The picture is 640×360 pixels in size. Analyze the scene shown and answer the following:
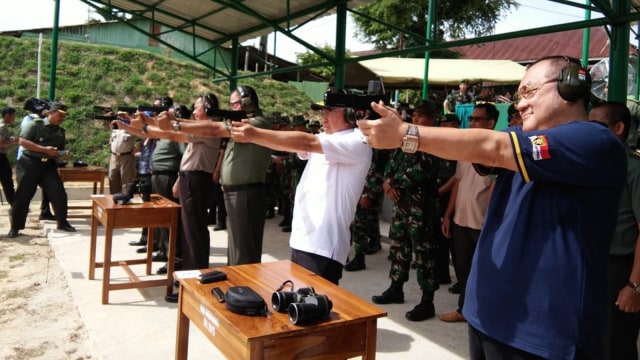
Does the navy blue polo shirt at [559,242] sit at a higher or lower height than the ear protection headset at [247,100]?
lower

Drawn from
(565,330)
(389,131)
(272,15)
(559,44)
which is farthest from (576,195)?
(559,44)

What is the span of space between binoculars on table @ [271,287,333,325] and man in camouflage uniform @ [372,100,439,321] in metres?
2.42

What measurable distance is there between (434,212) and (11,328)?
368cm

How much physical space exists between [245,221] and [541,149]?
2959 millimetres

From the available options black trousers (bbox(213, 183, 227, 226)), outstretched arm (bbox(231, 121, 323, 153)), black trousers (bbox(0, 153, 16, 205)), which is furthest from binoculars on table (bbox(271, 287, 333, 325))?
black trousers (bbox(0, 153, 16, 205))

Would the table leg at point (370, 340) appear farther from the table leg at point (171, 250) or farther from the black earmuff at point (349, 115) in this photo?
the table leg at point (171, 250)

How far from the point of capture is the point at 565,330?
1.41m

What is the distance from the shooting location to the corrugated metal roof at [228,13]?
278 inches

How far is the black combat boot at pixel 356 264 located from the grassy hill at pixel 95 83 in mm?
12450

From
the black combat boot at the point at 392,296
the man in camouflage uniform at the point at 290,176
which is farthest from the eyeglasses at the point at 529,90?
the man in camouflage uniform at the point at 290,176

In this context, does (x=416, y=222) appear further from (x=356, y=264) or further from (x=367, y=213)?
(x=367, y=213)

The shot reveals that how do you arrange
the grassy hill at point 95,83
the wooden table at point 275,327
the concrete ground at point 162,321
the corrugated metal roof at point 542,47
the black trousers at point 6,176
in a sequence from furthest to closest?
the corrugated metal roof at point 542,47, the grassy hill at point 95,83, the black trousers at point 6,176, the concrete ground at point 162,321, the wooden table at point 275,327

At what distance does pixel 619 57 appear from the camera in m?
3.40

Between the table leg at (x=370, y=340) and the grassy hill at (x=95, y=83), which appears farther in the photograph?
the grassy hill at (x=95, y=83)
